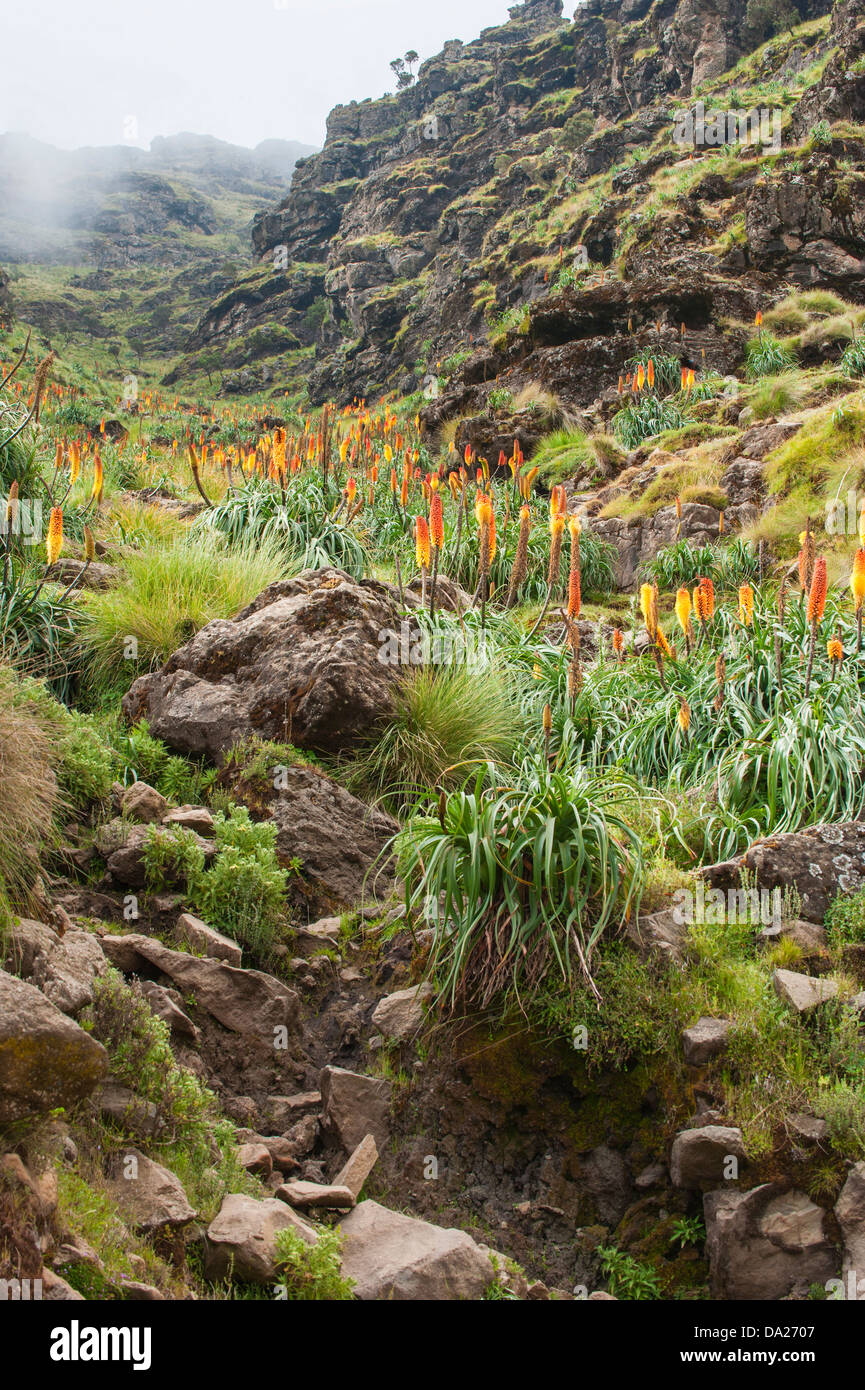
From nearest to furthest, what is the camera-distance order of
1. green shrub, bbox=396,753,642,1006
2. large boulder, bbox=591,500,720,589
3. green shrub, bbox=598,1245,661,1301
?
green shrub, bbox=598,1245,661,1301
green shrub, bbox=396,753,642,1006
large boulder, bbox=591,500,720,589

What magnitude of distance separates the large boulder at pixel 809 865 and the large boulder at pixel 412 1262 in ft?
7.03

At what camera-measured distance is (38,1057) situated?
2338 millimetres

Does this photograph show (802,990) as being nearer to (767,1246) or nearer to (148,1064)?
(767,1246)

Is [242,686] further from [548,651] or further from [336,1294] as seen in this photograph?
[336,1294]

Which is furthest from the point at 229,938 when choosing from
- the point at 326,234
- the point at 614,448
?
the point at 326,234

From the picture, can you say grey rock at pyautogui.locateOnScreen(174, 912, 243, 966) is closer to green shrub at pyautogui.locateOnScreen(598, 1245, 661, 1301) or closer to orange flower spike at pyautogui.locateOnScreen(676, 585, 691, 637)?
green shrub at pyautogui.locateOnScreen(598, 1245, 661, 1301)

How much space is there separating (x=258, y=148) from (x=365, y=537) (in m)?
217

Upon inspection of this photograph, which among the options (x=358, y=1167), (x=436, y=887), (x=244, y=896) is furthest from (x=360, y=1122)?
(x=244, y=896)

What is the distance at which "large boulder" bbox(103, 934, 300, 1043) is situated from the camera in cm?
372

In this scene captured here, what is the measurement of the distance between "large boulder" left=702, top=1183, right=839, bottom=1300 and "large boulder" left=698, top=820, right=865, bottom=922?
1505 millimetres

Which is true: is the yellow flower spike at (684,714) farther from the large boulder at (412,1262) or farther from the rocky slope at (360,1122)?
the large boulder at (412,1262)

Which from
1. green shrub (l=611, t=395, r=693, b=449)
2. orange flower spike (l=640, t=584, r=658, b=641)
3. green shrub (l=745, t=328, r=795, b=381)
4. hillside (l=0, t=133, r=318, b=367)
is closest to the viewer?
orange flower spike (l=640, t=584, r=658, b=641)

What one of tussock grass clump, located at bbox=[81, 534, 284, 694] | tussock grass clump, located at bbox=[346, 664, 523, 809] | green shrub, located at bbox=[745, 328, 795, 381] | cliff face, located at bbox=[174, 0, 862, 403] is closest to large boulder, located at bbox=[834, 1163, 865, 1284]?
tussock grass clump, located at bbox=[346, 664, 523, 809]

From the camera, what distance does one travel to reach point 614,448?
14375 mm
